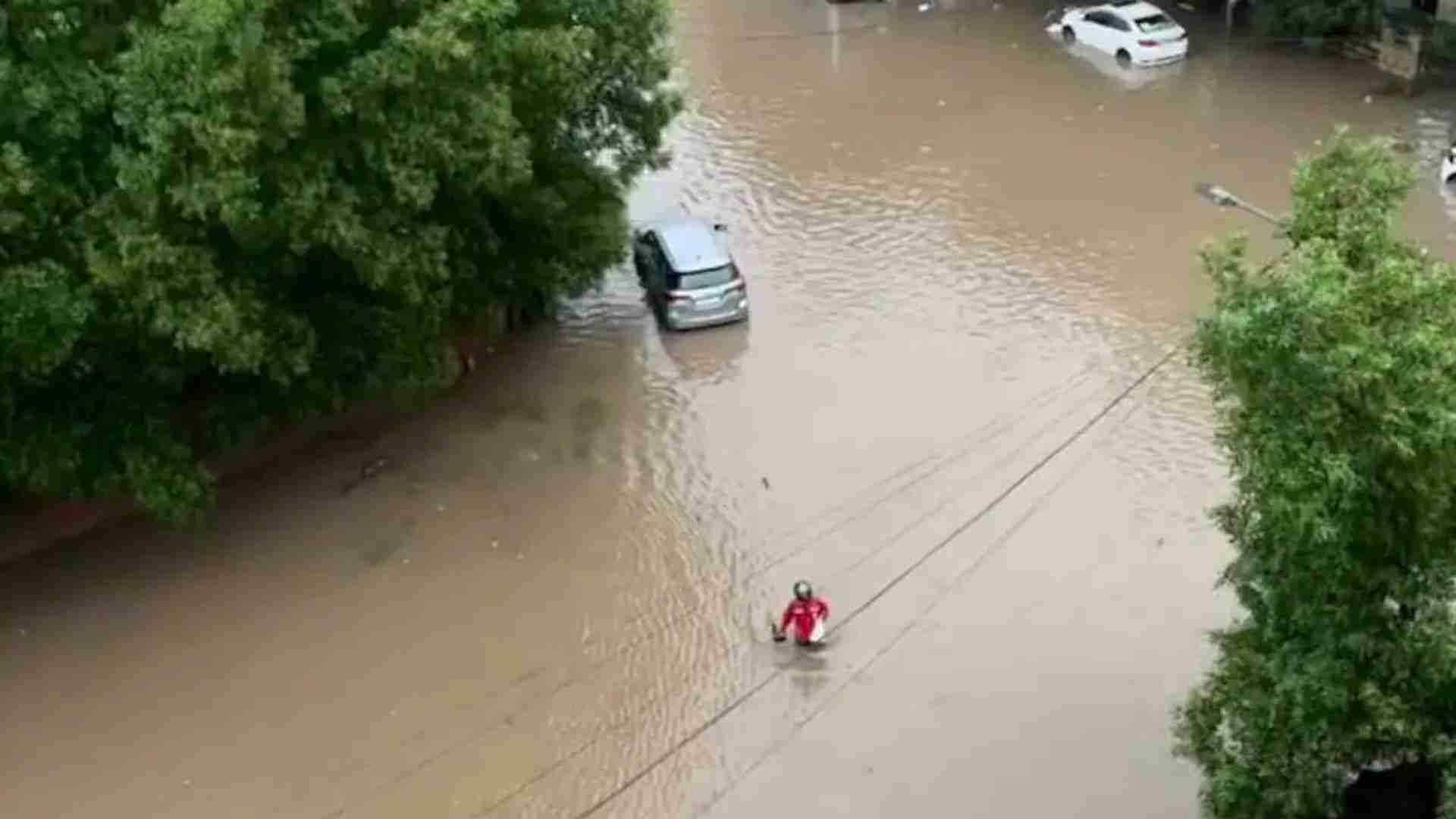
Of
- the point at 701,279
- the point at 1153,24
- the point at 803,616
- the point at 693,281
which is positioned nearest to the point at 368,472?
the point at 693,281

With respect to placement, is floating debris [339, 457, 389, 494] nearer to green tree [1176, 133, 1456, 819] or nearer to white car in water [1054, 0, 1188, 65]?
green tree [1176, 133, 1456, 819]

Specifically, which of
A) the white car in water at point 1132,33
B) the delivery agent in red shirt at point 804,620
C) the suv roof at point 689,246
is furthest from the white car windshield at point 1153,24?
the delivery agent in red shirt at point 804,620

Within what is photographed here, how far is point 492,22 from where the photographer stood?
17.4 meters

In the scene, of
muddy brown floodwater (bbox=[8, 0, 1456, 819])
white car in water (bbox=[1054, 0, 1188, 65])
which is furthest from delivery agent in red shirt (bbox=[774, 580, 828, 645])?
white car in water (bbox=[1054, 0, 1188, 65])

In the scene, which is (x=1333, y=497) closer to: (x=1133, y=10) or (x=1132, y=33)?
(x=1132, y=33)

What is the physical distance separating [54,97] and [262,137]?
190 centimetres

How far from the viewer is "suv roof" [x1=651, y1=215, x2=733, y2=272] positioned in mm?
23453

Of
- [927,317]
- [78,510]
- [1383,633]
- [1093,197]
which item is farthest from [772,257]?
[1383,633]

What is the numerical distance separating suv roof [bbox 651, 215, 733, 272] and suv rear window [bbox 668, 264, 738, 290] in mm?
50

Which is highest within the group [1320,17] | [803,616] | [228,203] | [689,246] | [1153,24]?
[228,203]

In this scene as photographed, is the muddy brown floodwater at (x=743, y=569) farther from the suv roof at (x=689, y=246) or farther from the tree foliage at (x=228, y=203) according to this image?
the tree foliage at (x=228, y=203)

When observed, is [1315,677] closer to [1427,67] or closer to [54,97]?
[54,97]

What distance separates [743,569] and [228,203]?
640cm

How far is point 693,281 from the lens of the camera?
23.3 metres
